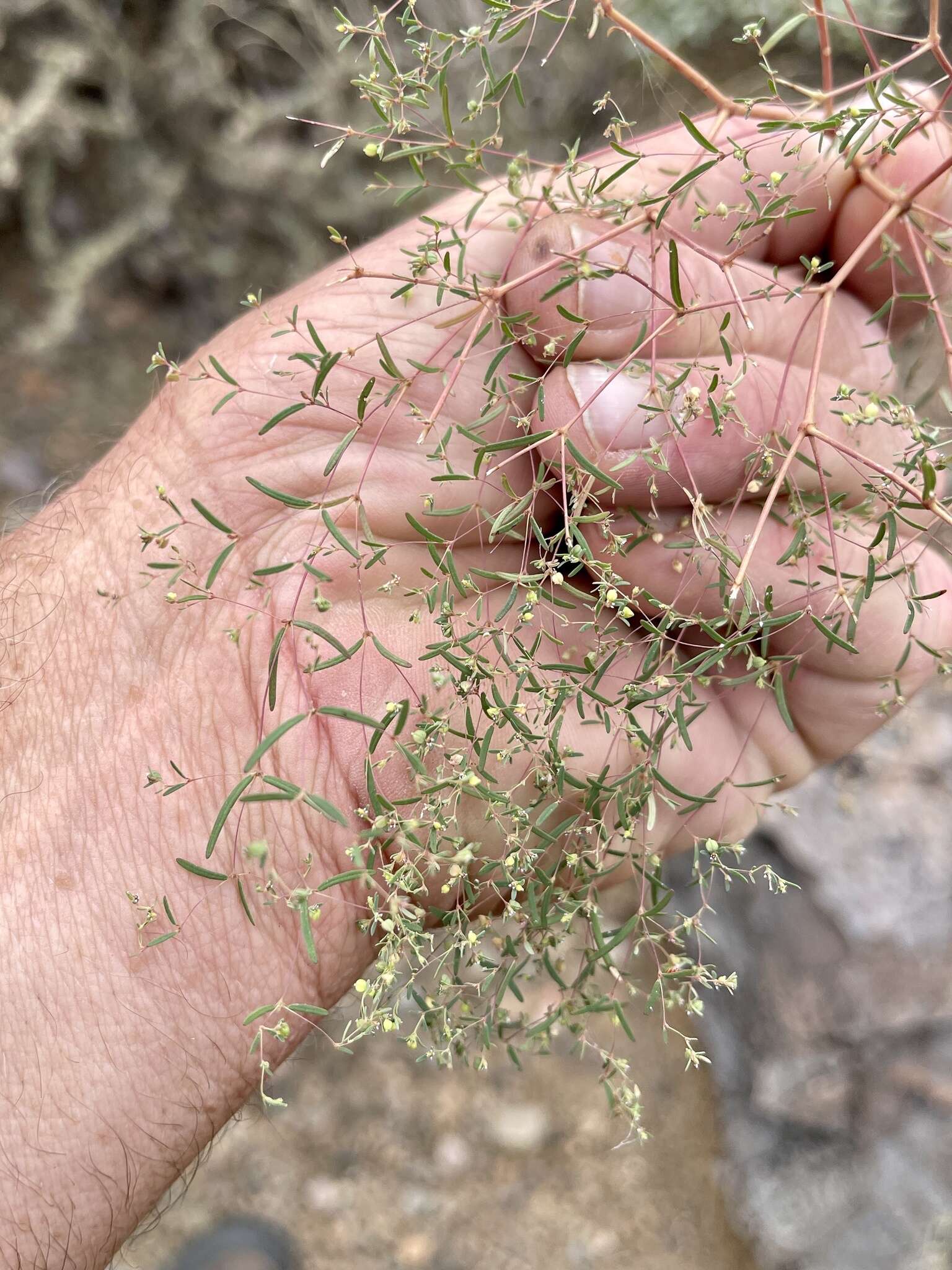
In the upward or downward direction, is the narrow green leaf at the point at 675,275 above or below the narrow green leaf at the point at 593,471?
above

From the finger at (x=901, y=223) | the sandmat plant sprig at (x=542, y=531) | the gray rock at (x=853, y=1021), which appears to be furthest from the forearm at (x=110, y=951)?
the gray rock at (x=853, y=1021)

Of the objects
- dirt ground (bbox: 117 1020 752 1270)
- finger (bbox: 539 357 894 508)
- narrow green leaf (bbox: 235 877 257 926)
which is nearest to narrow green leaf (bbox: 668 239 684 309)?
finger (bbox: 539 357 894 508)

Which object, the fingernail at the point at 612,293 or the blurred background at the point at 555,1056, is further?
the blurred background at the point at 555,1056

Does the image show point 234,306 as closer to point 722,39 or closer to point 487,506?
point 722,39

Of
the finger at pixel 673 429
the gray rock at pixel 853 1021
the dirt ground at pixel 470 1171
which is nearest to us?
the finger at pixel 673 429

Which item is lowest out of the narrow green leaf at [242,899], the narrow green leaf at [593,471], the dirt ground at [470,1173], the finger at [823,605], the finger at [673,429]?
the dirt ground at [470,1173]

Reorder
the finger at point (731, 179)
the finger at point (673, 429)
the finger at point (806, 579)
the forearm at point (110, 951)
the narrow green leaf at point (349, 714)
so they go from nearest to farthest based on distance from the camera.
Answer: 1. the narrow green leaf at point (349, 714)
2. the finger at point (806, 579)
3. the finger at point (673, 429)
4. the forearm at point (110, 951)
5. the finger at point (731, 179)

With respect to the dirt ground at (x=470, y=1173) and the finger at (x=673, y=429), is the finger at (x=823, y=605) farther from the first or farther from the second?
the dirt ground at (x=470, y=1173)
